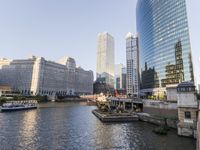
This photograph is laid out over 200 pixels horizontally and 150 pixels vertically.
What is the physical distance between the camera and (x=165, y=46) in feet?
511

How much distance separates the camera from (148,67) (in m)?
190

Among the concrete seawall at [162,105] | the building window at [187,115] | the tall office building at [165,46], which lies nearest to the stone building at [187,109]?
the building window at [187,115]

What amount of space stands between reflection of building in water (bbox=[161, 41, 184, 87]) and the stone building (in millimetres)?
93770

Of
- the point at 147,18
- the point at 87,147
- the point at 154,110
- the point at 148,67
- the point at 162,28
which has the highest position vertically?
the point at 147,18

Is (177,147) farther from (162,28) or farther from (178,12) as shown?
(162,28)

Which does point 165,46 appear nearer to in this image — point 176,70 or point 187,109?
point 176,70

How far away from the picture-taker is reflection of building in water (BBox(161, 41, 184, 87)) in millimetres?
135750

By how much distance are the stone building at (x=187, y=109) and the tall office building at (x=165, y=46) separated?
8830cm

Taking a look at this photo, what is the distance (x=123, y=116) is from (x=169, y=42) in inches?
3846

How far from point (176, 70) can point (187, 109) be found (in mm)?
101955

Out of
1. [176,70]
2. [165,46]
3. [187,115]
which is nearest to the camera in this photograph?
[187,115]

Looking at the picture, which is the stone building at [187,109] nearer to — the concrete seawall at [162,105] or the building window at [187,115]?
the building window at [187,115]

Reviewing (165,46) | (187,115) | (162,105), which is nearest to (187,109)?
(187,115)

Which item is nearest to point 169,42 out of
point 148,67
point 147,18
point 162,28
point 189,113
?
point 162,28
